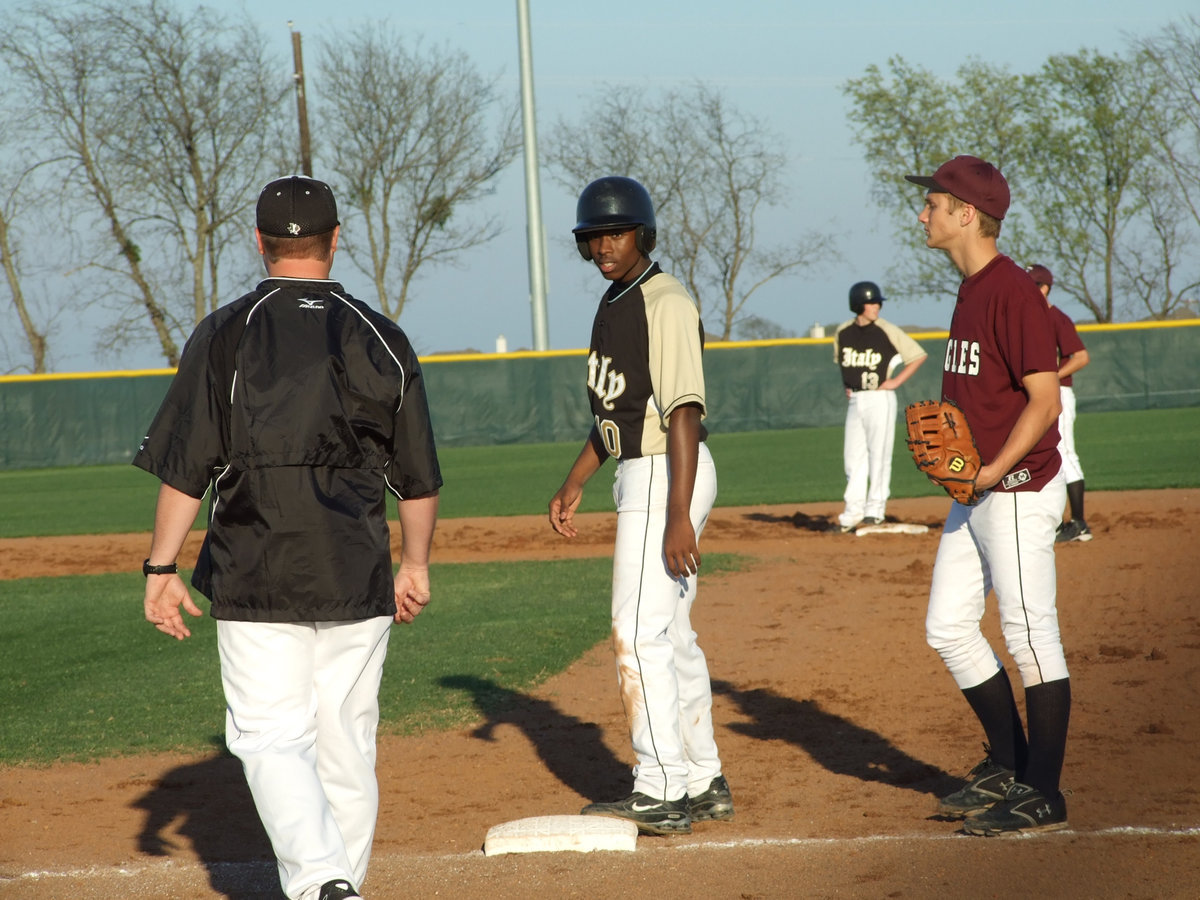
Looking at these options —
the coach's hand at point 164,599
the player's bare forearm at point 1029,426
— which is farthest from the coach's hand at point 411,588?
the player's bare forearm at point 1029,426

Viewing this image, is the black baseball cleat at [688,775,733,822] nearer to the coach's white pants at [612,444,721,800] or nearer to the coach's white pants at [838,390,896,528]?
the coach's white pants at [612,444,721,800]

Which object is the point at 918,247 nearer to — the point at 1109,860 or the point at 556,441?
the point at 556,441

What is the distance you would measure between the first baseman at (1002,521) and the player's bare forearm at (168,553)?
208cm

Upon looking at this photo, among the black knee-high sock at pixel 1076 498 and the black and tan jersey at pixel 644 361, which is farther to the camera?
the black knee-high sock at pixel 1076 498

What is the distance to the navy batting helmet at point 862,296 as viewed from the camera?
10.5 m

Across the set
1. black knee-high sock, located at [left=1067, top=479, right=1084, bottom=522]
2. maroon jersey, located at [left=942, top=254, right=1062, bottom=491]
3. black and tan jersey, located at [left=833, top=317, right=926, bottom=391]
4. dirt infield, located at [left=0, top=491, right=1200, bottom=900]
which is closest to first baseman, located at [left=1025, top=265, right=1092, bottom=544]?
black knee-high sock, located at [left=1067, top=479, right=1084, bottom=522]

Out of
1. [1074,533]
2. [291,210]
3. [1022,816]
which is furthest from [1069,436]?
[291,210]

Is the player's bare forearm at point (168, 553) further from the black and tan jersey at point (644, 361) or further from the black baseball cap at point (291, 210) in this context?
the black and tan jersey at point (644, 361)

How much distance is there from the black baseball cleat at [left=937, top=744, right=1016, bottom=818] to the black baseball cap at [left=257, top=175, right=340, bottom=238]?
2.42 meters

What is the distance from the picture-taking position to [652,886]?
3.14 metres

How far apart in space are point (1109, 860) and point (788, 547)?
709 cm

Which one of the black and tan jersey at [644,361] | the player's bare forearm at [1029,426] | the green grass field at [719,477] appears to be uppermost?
the black and tan jersey at [644,361]

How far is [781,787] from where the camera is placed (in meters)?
4.18

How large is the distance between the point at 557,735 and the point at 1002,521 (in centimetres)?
223
